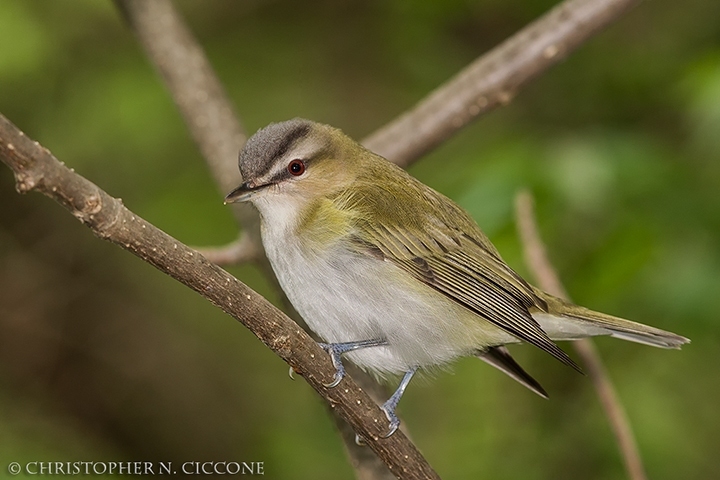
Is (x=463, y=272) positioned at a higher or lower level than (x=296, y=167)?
lower

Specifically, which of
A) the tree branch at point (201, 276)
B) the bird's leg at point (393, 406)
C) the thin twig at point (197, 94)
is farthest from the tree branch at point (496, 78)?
the tree branch at point (201, 276)

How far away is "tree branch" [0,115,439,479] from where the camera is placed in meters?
2.08

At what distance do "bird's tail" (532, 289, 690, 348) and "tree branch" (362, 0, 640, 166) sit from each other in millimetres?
1135

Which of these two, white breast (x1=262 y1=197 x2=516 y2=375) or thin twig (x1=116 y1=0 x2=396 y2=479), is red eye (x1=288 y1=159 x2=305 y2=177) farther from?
thin twig (x1=116 y1=0 x2=396 y2=479)

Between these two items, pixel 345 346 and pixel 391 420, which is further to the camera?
pixel 345 346

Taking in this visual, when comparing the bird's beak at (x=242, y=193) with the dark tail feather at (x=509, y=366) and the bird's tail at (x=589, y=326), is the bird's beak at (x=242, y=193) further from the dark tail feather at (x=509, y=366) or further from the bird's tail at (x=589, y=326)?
the bird's tail at (x=589, y=326)

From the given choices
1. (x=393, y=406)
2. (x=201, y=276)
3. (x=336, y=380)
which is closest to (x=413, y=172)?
(x=393, y=406)

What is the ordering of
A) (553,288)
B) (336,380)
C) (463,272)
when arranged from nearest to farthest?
(336,380) < (463,272) < (553,288)

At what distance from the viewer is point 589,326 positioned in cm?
410

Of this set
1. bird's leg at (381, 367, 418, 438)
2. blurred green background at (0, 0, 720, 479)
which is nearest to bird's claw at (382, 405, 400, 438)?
bird's leg at (381, 367, 418, 438)

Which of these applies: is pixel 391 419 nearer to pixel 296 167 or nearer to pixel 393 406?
pixel 393 406

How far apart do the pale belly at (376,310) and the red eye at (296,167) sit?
37 centimetres

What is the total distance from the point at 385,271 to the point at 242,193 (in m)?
0.74

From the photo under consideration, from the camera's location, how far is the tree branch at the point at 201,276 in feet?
6.83
